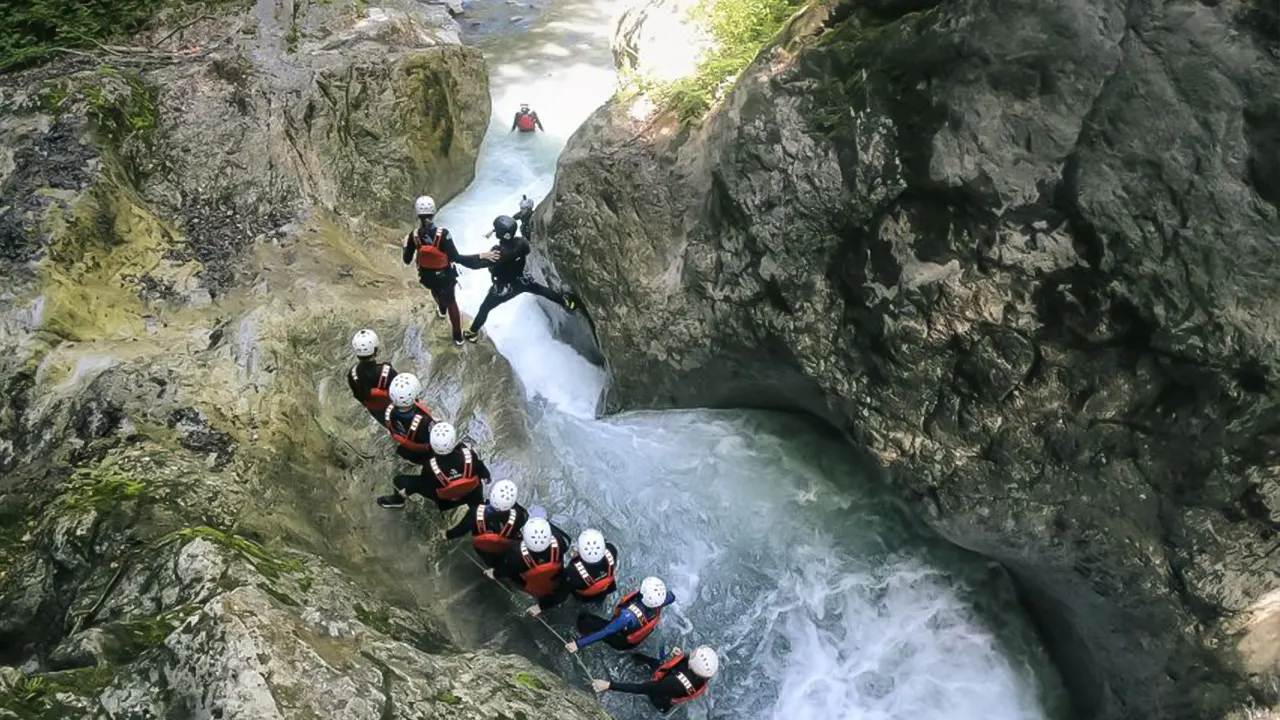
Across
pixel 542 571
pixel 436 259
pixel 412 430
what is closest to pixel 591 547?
pixel 542 571

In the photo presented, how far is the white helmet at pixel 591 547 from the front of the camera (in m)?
7.18

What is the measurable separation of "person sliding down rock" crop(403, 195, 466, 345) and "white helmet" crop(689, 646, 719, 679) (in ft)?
15.5

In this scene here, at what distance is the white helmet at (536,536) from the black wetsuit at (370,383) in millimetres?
2073

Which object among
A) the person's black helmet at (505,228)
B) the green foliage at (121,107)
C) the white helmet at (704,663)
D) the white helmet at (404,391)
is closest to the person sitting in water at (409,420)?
the white helmet at (404,391)

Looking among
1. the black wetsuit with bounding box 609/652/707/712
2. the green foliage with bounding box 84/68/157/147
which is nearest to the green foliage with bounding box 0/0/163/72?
the green foliage with bounding box 84/68/157/147

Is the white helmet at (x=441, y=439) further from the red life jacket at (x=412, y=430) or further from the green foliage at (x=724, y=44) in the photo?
the green foliage at (x=724, y=44)

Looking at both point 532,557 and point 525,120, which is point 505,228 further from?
point 525,120

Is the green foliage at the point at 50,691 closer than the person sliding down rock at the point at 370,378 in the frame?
Yes

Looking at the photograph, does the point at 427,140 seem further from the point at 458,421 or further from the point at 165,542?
the point at 165,542

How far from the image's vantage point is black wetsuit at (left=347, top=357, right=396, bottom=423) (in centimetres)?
811

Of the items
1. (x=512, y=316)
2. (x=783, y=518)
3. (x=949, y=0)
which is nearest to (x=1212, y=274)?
(x=949, y=0)

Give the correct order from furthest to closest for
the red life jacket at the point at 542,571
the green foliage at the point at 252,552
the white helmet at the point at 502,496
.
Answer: the white helmet at the point at 502,496 < the red life jacket at the point at 542,571 < the green foliage at the point at 252,552

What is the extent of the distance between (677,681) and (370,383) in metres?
4.16

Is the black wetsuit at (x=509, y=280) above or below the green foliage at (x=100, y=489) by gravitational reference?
below
